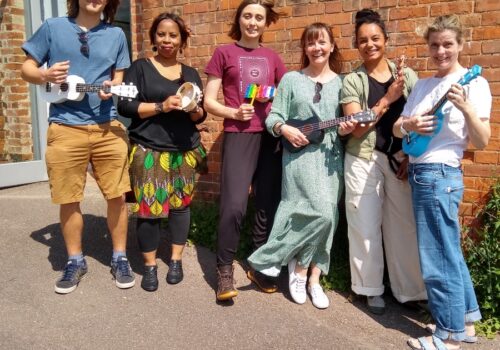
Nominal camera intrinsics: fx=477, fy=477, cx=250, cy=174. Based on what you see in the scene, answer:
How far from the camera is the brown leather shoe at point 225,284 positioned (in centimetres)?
326

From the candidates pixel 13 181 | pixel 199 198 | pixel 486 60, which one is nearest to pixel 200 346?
pixel 199 198

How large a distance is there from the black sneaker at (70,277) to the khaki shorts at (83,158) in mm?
509

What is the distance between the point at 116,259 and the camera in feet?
11.8

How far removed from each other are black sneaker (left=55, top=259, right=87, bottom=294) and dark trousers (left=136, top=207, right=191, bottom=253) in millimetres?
466

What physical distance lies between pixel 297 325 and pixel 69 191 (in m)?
1.80

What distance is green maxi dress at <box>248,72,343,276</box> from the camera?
319 centimetres

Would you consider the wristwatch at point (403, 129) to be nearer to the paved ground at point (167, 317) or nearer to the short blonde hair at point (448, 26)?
the short blonde hair at point (448, 26)

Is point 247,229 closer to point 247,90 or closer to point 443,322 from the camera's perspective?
point 247,90

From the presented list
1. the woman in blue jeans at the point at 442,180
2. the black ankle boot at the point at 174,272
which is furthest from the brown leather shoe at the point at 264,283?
the woman in blue jeans at the point at 442,180

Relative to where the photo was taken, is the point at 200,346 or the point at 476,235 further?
the point at 476,235

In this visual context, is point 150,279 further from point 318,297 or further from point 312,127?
point 312,127

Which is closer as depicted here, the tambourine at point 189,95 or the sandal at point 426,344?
the sandal at point 426,344

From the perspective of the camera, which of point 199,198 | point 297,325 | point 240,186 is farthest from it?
point 199,198

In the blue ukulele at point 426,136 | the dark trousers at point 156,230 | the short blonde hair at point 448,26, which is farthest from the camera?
the dark trousers at point 156,230
